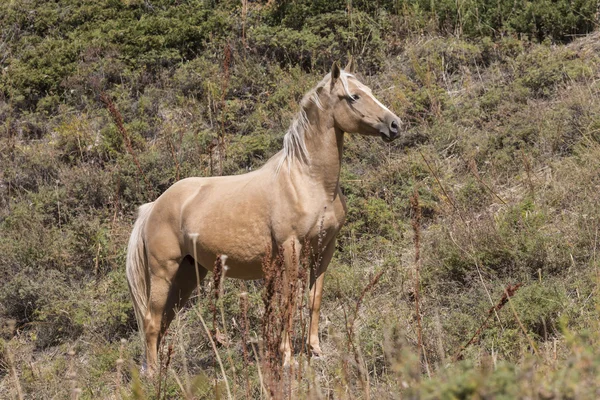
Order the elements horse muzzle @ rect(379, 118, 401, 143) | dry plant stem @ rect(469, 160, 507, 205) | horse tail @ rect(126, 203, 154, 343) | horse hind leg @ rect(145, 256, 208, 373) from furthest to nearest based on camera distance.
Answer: dry plant stem @ rect(469, 160, 507, 205) → horse tail @ rect(126, 203, 154, 343) → horse hind leg @ rect(145, 256, 208, 373) → horse muzzle @ rect(379, 118, 401, 143)

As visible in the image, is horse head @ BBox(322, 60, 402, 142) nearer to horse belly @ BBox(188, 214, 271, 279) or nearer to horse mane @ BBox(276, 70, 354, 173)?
horse mane @ BBox(276, 70, 354, 173)

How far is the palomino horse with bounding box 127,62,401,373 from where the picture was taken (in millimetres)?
5531

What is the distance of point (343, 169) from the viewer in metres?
8.37

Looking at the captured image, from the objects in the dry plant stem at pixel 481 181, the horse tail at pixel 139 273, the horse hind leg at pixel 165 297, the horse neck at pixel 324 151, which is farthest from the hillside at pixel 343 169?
the horse neck at pixel 324 151

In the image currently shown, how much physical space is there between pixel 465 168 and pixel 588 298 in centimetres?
A: 290

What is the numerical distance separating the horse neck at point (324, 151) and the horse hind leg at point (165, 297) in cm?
148

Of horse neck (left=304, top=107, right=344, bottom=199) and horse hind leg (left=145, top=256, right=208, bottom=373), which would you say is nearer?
horse neck (left=304, top=107, right=344, bottom=199)

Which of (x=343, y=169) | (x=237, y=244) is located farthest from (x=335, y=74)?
(x=343, y=169)

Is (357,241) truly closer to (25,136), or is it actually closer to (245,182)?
(245,182)

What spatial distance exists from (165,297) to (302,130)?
6.11ft

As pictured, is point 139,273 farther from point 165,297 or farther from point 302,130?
point 302,130

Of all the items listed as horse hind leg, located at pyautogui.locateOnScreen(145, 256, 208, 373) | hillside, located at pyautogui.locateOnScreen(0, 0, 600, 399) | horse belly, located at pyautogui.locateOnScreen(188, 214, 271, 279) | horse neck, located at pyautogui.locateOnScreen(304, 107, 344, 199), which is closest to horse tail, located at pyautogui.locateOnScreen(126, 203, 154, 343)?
horse hind leg, located at pyautogui.locateOnScreen(145, 256, 208, 373)

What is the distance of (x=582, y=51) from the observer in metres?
9.05

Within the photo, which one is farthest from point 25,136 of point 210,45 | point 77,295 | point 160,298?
point 160,298
